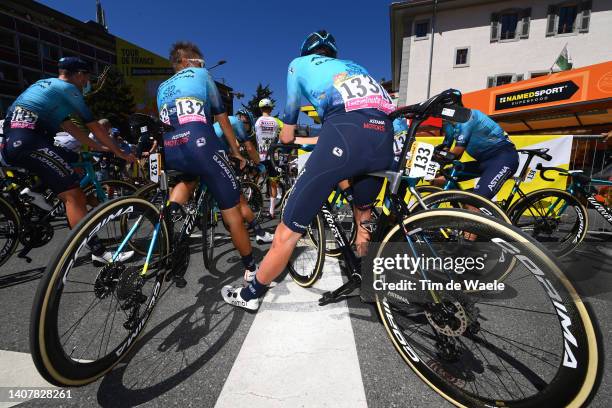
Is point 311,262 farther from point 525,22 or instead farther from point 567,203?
point 525,22

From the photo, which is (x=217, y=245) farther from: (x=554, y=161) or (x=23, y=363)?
(x=554, y=161)

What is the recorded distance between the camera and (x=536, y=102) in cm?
1230

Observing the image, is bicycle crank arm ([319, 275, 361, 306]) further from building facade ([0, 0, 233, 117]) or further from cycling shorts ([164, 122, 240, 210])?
building facade ([0, 0, 233, 117])

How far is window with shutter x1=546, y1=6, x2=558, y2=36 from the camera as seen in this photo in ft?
70.2

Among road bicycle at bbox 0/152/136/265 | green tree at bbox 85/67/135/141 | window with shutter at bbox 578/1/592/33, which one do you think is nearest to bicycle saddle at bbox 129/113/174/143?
road bicycle at bbox 0/152/136/265

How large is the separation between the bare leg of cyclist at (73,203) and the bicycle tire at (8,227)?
58cm

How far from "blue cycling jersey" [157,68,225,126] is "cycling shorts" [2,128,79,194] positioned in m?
1.54

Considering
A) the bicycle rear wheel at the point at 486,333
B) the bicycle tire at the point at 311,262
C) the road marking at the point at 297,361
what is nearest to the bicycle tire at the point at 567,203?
the bicycle rear wheel at the point at 486,333

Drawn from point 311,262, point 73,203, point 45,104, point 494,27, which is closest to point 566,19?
point 494,27

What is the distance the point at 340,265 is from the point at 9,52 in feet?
144

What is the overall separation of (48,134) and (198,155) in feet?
7.02

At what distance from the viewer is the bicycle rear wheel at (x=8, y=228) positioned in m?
3.11

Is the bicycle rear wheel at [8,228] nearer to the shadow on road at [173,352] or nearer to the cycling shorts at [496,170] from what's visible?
the shadow on road at [173,352]

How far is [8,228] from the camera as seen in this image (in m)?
3.14
